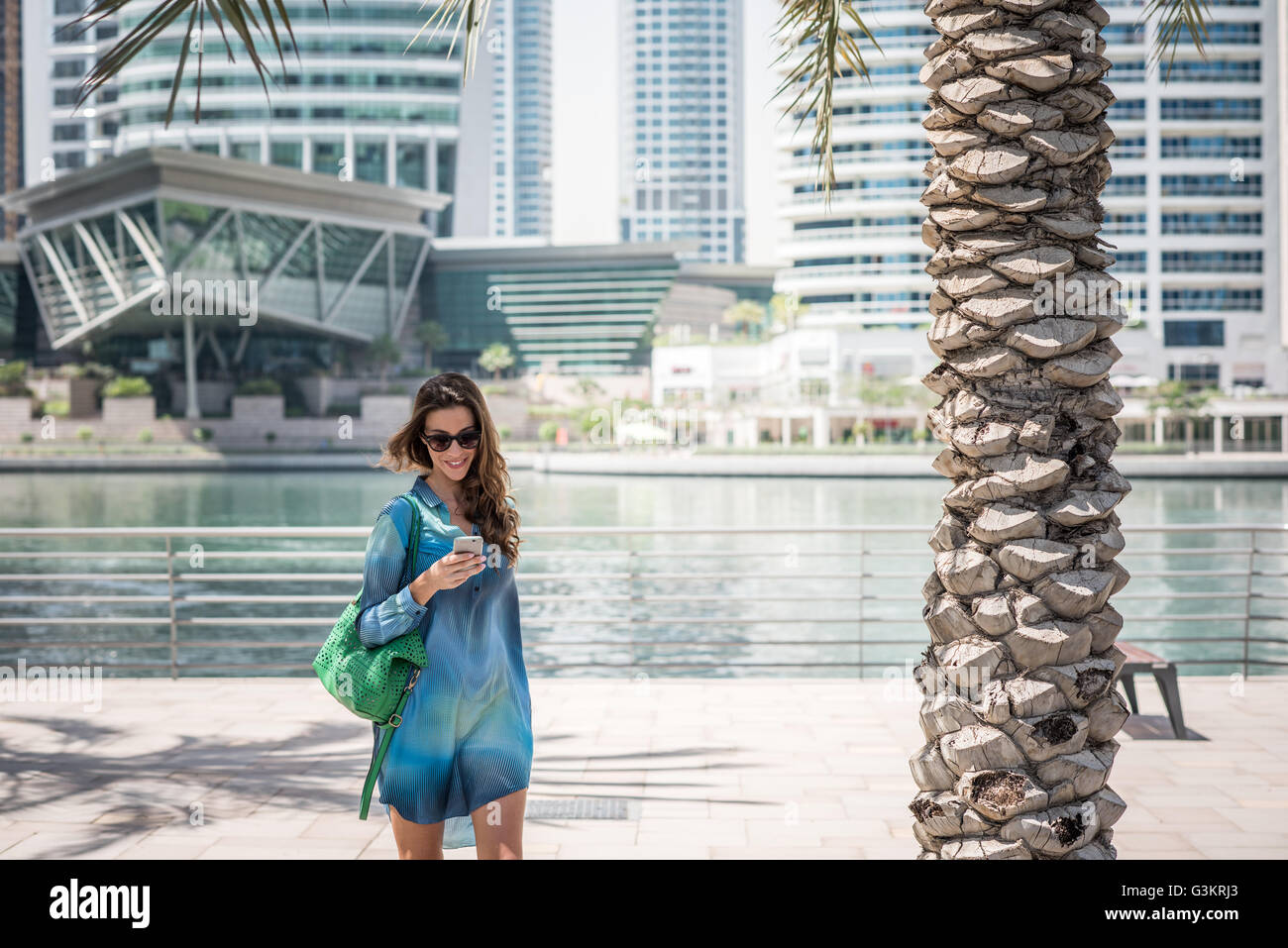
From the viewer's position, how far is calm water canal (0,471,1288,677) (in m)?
11.5

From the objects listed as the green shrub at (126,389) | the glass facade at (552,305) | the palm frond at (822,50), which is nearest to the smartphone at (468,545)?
the palm frond at (822,50)

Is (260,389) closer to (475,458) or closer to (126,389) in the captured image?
(126,389)

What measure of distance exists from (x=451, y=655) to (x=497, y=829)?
47 cm

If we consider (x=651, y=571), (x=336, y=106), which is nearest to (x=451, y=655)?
(x=651, y=571)

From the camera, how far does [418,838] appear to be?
9.57 ft

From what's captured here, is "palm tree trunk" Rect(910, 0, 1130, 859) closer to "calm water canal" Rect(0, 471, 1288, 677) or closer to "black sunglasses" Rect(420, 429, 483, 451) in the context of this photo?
"black sunglasses" Rect(420, 429, 483, 451)

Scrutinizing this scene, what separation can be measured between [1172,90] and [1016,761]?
93.2m

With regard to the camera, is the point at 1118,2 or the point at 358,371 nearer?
the point at 1118,2

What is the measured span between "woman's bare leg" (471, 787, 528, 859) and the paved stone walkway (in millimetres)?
1730

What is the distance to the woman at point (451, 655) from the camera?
2912 mm

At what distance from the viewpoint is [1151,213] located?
84312 millimetres

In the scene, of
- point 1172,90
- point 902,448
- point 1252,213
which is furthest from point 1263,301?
point 902,448

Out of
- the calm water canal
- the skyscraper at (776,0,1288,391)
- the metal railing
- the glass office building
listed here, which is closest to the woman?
the calm water canal

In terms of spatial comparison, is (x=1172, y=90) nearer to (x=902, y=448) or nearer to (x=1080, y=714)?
(x=902, y=448)
